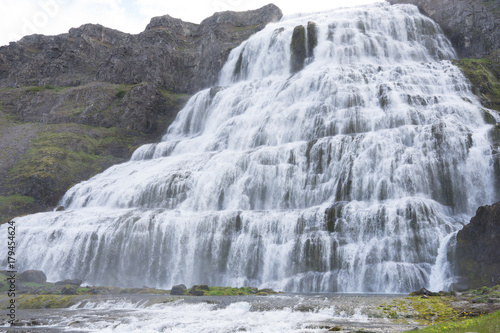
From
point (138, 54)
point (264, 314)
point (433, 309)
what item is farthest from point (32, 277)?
point (138, 54)

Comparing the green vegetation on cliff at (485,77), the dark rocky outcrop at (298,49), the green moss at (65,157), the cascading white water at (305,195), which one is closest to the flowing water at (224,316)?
the cascading white water at (305,195)

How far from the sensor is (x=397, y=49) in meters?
54.8

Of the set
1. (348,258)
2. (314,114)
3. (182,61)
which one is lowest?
(348,258)

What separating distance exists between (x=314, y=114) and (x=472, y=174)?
16.3 meters

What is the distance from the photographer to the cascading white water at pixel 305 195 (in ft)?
93.9

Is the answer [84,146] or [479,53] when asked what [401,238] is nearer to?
[479,53]

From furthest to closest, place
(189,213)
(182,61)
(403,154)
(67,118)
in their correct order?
(182,61)
(67,118)
(189,213)
(403,154)

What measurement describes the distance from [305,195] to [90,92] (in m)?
55.6

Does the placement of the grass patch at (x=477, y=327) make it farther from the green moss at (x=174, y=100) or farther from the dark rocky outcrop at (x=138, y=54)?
the dark rocky outcrop at (x=138, y=54)

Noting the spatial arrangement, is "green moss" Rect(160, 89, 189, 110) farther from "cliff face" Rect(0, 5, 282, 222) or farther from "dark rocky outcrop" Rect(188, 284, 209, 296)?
"dark rocky outcrop" Rect(188, 284, 209, 296)

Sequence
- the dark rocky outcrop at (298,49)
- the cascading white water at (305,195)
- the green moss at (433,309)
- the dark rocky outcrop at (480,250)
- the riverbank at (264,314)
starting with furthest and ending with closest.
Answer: the dark rocky outcrop at (298,49), the cascading white water at (305,195), the dark rocky outcrop at (480,250), the riverbank at (264,314), the green moss at (433,309)

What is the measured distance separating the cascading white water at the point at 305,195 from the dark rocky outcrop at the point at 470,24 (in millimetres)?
4775

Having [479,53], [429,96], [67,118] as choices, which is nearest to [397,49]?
[479,53]

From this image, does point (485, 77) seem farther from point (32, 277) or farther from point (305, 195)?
point (32, 277)
